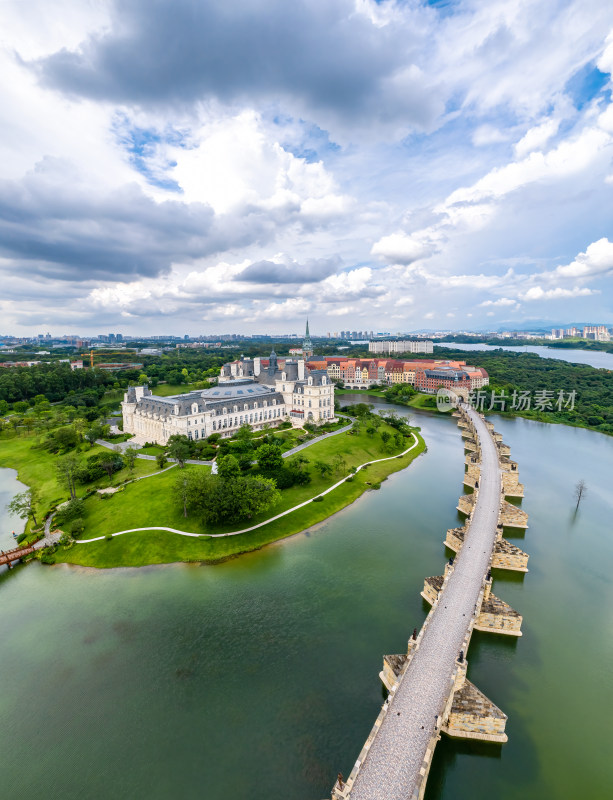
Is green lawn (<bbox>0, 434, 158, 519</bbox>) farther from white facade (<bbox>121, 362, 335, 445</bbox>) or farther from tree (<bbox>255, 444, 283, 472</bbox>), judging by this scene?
tree (<bbox>255, 444, 283, 472</bbox>)

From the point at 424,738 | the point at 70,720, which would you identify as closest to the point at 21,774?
the point at 70,720

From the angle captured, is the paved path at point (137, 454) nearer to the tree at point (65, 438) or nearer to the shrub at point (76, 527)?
the tree at point (65, 438)

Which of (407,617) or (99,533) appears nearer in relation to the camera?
(407,617)

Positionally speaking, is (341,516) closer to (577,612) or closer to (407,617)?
(407,617)

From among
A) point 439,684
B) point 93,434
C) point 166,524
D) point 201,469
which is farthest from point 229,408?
point 439,684

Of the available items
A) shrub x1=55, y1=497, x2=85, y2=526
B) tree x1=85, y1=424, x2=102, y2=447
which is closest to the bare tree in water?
shrub x1=55, y1=497, x2=85, y2=526
